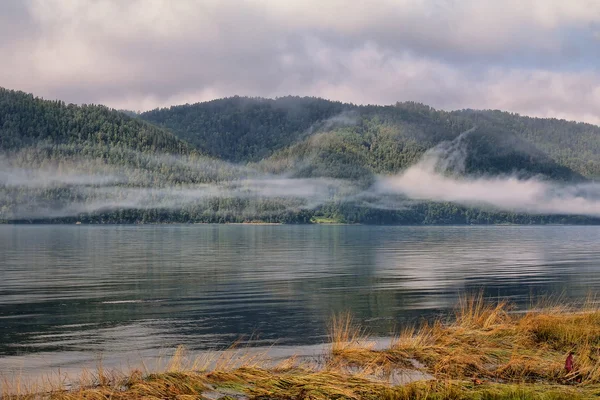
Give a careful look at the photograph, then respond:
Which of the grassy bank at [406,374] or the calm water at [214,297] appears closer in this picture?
the grassy bank at [406,374]

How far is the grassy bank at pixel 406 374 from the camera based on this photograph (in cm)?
1716

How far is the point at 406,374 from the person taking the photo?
20094 mm

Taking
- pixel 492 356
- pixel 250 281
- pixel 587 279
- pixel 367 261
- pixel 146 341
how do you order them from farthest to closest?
pixel 367 261 < pixel 587 279 < pixel 250 281 < pixel 146 341 < pixel 492 356

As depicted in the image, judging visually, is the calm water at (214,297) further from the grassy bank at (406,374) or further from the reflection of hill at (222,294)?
the grassy bank at (406,374)

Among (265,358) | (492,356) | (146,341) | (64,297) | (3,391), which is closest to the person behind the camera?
(3,391)

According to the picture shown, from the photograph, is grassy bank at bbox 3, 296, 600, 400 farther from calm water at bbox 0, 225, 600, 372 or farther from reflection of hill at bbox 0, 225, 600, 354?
reflection of hill at bbox 0, 225, 600, 354

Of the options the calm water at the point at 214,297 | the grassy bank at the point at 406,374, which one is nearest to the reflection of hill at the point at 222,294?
the calm water at the point at 214,297

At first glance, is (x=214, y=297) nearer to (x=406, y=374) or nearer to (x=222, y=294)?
(x=222, y=294)

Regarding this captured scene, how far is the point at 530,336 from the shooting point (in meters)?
24.5

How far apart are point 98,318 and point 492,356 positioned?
1846 centimetres

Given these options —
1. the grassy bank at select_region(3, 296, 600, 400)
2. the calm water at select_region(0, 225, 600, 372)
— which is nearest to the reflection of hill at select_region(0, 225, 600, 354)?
the calm water at select_region(0, 225, 600, 372)

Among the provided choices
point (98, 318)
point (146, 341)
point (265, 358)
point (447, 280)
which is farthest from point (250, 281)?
point (265, 358)

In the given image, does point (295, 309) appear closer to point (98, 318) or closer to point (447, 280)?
point (98, 318)

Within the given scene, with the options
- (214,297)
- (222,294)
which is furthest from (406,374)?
(222,294)
